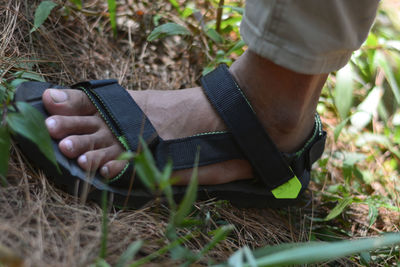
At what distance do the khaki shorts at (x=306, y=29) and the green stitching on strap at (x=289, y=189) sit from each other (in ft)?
1.08

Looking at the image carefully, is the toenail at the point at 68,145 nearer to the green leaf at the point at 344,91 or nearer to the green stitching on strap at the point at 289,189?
the green stitching on strap at the point at 289,189

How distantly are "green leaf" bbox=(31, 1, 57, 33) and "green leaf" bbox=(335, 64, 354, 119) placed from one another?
0.96 metres

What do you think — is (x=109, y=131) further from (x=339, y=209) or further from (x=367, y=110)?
(x=367, y=110)

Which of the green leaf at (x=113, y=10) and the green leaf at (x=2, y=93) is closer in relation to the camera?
the green leaf at (x=2, y=93)

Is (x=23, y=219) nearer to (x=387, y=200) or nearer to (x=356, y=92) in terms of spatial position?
(x=387, y=200)

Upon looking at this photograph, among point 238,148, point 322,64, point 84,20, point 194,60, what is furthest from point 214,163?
point 84,20

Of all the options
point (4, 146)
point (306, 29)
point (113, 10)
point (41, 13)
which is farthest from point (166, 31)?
point (4, 146)

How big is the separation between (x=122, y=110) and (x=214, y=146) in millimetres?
244

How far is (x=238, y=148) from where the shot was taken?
3.26 ft

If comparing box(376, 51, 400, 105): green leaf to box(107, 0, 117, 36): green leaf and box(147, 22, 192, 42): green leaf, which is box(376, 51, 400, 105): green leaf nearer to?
box(147, 22, 192, 42): green leaf

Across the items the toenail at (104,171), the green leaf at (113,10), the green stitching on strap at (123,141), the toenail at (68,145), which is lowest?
the toenail at (104,171)

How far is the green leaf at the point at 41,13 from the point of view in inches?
44.1

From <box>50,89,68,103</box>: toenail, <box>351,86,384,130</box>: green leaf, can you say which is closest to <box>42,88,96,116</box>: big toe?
<box>50,89,68,103</box>: toenail

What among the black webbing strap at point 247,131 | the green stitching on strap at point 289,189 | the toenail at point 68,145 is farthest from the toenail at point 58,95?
the green stitching on strap at point 289,189
